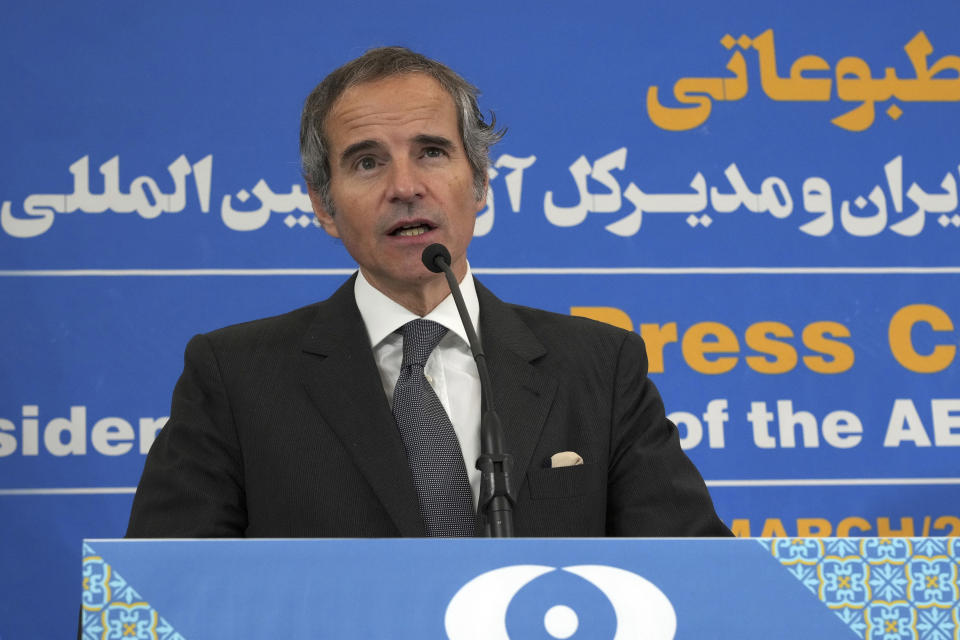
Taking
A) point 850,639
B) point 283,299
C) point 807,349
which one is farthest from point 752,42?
point 850,639

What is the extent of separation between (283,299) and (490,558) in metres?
→ 1.72

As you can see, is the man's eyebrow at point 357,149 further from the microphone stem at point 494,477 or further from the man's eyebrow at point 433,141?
the microphone stem at point 494,477

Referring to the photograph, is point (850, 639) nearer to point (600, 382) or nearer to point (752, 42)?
point (600, 382)

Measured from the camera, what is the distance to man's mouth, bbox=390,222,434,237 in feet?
5.16

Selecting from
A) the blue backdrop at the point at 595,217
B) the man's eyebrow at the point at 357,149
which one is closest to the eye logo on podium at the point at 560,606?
the man's eyebrow at the point at 357,149

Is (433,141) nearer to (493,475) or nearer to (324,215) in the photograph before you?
(324,215)

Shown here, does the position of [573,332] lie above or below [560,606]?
above

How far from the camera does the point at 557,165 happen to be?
261 cm

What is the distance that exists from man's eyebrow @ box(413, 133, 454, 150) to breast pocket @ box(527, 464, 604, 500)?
0.50 metres

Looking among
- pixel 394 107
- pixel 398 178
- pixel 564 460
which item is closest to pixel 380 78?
pixel 394 107

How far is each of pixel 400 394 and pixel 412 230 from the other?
0.23 metres

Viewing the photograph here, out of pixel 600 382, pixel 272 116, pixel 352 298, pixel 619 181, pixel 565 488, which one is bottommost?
pixel 565 488

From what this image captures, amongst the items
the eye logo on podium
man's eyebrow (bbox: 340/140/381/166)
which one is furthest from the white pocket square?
the eye logo on podium

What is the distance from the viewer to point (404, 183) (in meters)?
1.56
